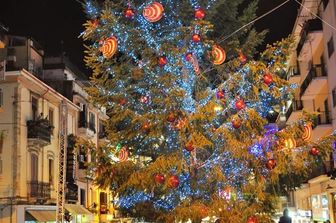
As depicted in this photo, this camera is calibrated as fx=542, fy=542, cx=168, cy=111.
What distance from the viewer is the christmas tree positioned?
37.4ft

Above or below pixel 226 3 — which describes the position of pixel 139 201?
below

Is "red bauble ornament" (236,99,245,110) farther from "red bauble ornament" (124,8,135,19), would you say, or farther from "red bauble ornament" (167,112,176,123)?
"red bauble ornament" (124,8,135,19)

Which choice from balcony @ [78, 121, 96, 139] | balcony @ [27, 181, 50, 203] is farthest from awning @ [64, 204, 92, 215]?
balcony @ [78, 121, 96, 139]

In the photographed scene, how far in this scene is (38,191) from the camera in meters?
31.6

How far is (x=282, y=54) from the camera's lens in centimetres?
1170

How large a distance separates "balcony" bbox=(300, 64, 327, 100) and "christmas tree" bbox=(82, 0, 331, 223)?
2527 cm

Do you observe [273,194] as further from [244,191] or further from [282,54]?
[282,54]

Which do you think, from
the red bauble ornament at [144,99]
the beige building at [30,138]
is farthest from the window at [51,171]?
the red bauble ornament at [144,99]

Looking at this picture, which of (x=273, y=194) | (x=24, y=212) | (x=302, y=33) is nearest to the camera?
(x=273, y=194)

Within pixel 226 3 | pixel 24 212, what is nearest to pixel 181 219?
pixel 226 3

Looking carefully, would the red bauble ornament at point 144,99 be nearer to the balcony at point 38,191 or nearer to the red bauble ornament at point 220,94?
the red bauble ornament at point 220,94

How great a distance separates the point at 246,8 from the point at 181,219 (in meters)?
5.72

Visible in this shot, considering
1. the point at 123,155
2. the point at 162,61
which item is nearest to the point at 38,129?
the point at 123,155

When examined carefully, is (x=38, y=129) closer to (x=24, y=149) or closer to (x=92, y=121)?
(x=24, y=149)
